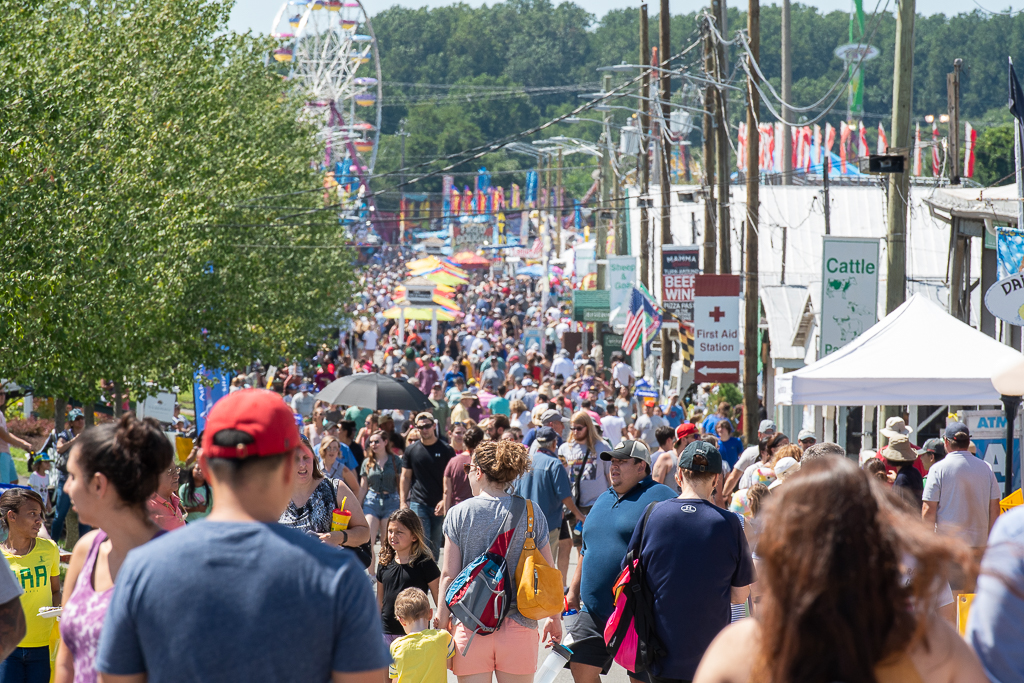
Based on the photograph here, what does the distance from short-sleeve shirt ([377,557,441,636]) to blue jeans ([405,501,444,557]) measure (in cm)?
423

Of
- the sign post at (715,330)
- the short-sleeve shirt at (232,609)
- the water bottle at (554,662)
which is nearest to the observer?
the short-sleeve shirt at (232,609)

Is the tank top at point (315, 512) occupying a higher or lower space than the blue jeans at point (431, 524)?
higher

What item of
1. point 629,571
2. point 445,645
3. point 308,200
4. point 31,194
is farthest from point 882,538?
point 308,200

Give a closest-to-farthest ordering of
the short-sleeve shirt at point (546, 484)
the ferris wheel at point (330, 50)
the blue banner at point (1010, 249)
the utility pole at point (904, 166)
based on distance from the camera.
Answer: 1. the short-sleeve shirt at point (546, 484)
2. the blue banner at point (1010, 249)
3. the utility pole at point (904, 166)
4. the ferris wheel at point (330, 50)

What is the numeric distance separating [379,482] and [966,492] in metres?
5.25

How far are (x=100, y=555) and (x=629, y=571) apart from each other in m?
2.50

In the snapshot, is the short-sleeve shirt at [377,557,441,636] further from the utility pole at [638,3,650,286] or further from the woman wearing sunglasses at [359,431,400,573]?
the utility pole at [638,3,650,286]

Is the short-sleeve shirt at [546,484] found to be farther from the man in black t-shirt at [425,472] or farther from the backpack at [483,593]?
the backpack at [483,593]

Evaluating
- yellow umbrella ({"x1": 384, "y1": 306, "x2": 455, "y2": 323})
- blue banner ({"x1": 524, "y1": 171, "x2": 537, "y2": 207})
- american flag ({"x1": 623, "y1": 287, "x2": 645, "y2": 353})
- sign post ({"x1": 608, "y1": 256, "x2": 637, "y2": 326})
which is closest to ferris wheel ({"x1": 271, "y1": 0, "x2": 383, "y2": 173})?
blue banner ({"x1": 524, "y1": 171, "x2": 537, "y2": 207})

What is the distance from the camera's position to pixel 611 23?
170625mm

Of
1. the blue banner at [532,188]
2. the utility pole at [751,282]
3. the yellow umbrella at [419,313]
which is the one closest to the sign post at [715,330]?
the utility pole at [751,282]

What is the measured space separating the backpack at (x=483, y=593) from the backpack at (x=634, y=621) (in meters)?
0.68

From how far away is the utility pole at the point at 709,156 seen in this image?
2231 cm

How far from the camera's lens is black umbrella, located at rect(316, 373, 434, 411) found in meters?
13.5
